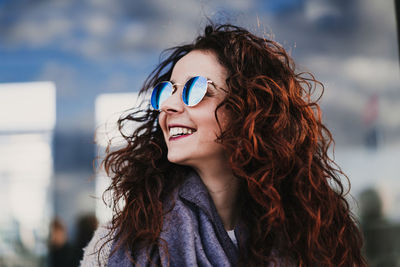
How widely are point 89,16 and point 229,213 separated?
310 centimetres

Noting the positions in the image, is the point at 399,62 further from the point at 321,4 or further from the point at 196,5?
the point at 196,5

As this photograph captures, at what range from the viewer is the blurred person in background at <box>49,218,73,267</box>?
3.76 meters

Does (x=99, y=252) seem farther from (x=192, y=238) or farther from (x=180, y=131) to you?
(x=180, y=131)

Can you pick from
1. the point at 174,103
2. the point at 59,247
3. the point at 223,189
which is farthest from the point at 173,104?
the point at 59,247

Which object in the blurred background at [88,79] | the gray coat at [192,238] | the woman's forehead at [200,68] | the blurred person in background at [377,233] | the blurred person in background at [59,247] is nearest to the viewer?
the gray coat at [192,238]

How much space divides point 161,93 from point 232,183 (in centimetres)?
40

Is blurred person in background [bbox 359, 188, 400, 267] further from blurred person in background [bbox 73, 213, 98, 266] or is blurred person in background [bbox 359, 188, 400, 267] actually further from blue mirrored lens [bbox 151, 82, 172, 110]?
blue mirrored lens [bbox 151, 82, 172, 110]

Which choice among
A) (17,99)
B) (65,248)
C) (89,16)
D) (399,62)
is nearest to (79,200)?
(65,248)

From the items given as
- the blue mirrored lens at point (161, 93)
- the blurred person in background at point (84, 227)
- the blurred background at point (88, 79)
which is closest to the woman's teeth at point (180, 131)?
the blue mirrored lens at point (161, 93)

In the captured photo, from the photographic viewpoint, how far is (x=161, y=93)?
139cm

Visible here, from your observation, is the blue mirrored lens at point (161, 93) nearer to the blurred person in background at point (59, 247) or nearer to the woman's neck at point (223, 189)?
the woman's neck at point (223, 189)

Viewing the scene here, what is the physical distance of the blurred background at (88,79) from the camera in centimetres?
352

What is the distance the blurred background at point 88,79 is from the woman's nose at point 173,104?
2336 millimetres

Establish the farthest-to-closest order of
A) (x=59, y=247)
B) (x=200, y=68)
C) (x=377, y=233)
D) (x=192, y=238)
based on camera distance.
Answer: (x=59, y=247) < (x=377, y=233) < (x=200, y=68) < (x=192, y=238)
